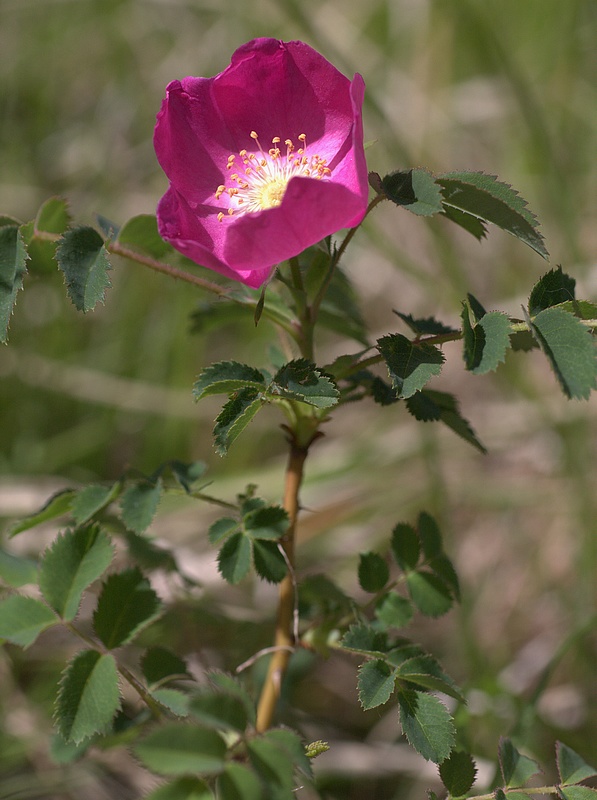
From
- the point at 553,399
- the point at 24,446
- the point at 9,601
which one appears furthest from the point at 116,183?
the point at 9,601

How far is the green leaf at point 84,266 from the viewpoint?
88 centimetres

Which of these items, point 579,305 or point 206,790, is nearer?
point 206,790

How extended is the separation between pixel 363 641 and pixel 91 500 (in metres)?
0.37

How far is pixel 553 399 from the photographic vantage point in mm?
2314

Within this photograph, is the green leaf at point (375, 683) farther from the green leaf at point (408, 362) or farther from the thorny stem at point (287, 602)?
the green leaf at point (408, 362)

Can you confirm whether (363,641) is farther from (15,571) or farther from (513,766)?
(15,571)

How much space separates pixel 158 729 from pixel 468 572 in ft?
5.32

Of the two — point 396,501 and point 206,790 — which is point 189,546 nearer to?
point 396,501

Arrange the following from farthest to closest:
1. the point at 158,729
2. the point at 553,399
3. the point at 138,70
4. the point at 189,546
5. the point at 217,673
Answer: the point at 138,70 < the point at 553,399 < the point at 189,546 < the point at 217,673 < the point at 158,729

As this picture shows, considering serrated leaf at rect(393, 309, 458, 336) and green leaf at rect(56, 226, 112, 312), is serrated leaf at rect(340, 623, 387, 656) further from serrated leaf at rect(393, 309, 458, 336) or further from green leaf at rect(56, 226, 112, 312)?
green leaf at rect(56, 226, 112, 312)

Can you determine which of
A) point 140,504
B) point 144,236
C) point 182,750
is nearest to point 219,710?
point 182,750

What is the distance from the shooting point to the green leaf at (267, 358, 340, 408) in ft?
2.66

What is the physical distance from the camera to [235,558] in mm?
937

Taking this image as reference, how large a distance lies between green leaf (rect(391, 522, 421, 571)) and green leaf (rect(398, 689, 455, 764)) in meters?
0.23
